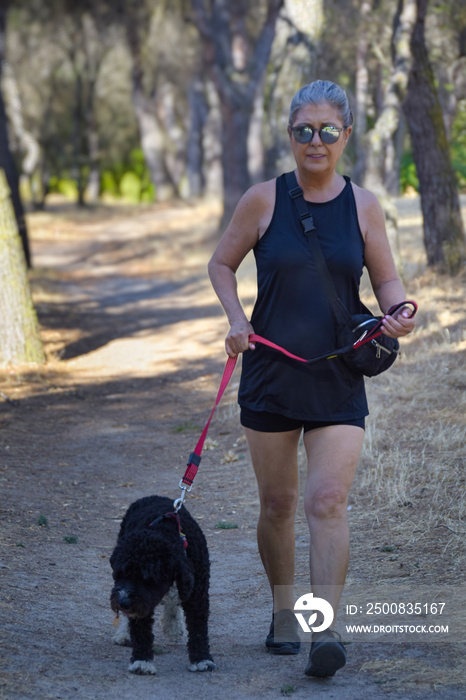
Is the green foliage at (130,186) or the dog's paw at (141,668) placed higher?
the green foliage at (130,186)

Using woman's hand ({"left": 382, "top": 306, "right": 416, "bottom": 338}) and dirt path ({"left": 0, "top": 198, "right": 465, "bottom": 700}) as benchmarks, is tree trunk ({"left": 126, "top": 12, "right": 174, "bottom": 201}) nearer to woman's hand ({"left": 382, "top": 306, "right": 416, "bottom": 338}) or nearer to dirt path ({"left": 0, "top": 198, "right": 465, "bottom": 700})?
dirt path ({"left": 0, "top": 198, "right": 465, "bottom": 700})

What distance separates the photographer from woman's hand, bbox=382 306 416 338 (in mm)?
3828

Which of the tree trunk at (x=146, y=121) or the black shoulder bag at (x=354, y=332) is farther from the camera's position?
the tree trunk at (x=146, y=121)

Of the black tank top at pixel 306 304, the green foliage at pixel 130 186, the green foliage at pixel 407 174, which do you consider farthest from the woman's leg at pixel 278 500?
the green foliage at pixel 130 186

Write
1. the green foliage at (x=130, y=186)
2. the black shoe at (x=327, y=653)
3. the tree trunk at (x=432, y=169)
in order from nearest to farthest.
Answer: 1. the black shoe at (x=327, y=653)
2. the tree trunk at (x=432, y=169)
3. the green foliage at (x=130, y=186)

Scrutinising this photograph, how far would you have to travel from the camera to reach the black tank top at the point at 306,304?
12.6 feet

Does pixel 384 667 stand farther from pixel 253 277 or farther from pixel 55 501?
pixel 253 277

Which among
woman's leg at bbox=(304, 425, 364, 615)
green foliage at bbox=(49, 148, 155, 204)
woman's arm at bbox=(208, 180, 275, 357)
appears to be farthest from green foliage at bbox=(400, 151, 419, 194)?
woman's leg at bbox=(304, 425, 364, 615)

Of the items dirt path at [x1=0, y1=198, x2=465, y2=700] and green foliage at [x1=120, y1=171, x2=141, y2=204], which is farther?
green foliage at [x1=120, y1=171, x2=141, y2=204]

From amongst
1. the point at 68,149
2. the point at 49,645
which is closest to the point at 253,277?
the point at 49,645

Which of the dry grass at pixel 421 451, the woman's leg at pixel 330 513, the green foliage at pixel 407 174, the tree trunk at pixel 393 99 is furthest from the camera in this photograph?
the green foliage at pixel 407 174

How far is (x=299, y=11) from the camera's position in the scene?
14727mm

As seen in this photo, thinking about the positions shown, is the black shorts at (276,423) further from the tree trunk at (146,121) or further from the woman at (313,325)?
the tree trunk at (146,121)

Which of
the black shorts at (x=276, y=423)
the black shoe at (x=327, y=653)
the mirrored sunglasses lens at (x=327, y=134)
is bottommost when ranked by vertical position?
the black shoe at (x=327, y=653)
